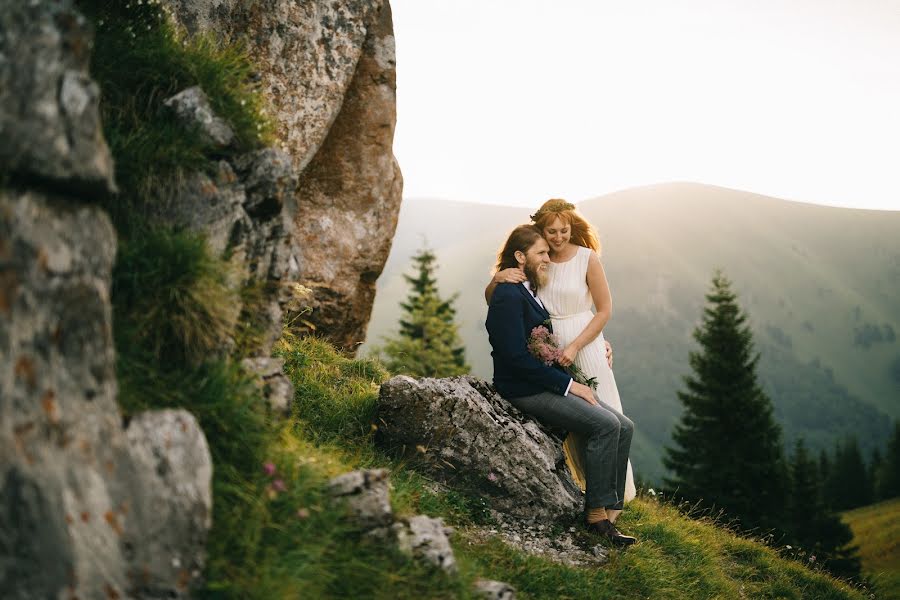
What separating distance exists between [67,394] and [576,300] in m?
6.01

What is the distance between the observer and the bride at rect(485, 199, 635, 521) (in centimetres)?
764

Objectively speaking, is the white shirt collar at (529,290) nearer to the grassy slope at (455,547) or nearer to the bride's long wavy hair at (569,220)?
the bride's long wavy hair at (569,220)

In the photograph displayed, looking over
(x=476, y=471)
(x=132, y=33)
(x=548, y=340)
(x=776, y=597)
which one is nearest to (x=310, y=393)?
(x=476, y=471)

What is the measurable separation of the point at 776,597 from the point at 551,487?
3.96 metres

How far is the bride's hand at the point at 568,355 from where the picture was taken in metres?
7.14

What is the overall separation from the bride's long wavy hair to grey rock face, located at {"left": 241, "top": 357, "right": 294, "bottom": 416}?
4356 mm

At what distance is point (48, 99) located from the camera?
3342 mm

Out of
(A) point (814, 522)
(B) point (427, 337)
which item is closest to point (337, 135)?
(B) point (427, 337)

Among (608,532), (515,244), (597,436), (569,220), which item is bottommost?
(608,532)

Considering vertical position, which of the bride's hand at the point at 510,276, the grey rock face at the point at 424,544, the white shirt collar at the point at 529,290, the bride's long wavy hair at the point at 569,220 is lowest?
the grey rock face at the point at 424,544

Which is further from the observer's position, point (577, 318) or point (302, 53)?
point (302, 53)

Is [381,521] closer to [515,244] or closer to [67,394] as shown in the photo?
[67,394]

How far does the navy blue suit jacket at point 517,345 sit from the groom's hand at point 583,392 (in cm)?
12

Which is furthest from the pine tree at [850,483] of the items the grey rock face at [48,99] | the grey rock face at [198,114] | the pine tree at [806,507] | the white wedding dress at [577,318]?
the grey rock face at [48,99]
